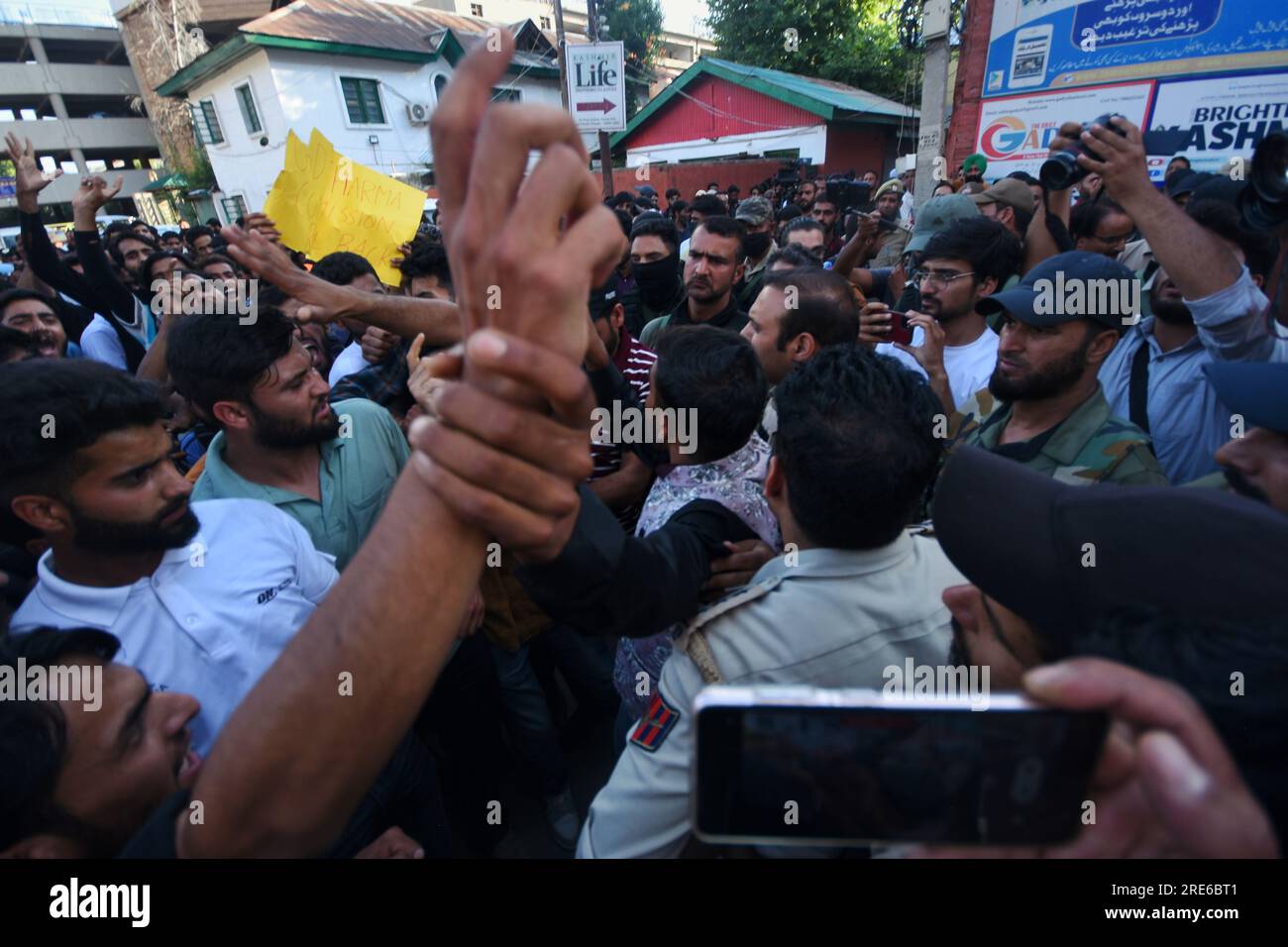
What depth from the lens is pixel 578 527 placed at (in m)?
0.97

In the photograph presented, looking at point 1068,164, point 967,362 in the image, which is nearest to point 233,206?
point 967,362

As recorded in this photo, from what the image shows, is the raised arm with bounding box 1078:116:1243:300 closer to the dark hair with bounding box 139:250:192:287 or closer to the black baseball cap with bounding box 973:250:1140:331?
the black baseball cap with bounding box 973:250:1140:331

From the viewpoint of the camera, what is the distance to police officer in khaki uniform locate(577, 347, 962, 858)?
1.17 m

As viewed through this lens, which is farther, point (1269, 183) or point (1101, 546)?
point (1269, 183)

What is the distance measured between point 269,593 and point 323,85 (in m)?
22.3

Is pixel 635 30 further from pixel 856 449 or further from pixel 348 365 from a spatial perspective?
pixel 856 449

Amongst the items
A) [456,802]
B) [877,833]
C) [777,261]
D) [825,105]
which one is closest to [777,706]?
[877,833]

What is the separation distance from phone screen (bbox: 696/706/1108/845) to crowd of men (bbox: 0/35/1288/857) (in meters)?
0.06

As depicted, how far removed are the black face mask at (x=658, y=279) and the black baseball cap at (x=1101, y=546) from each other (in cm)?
350

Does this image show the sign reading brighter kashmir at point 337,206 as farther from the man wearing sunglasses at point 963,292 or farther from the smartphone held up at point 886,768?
the smartphone held up at point 886,768

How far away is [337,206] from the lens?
10.7ft

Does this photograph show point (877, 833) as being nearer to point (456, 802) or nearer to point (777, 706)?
point (777, 706)

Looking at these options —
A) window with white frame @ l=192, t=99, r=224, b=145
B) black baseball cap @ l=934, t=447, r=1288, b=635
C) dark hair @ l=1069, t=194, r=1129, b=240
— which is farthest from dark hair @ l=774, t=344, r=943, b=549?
window with white frame @ l=192, t=99, r=224, b=145

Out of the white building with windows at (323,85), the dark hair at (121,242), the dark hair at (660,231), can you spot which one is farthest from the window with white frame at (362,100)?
the dark hair at (660,231)
